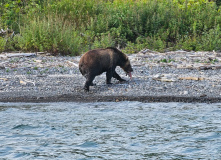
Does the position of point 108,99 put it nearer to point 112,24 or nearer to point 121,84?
point 121,84

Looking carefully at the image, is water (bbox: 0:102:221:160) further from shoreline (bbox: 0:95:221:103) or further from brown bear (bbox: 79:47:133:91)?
brown bear (bbox: 79:47:133:91)

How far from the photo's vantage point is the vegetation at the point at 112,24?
53.3 feet

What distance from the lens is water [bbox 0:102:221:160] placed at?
7.20 m

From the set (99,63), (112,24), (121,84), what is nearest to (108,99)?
(99,63)

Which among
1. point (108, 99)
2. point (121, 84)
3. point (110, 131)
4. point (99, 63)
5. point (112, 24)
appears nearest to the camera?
point (110, 131)

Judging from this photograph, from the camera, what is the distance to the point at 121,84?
11.9 m

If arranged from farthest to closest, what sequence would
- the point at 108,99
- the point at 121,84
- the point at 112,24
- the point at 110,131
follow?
the point at 112,24 < the point at 121,84 < the point at 108,99 < the point at 110,131

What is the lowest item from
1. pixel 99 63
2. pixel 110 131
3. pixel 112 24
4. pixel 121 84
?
pixel 110 131

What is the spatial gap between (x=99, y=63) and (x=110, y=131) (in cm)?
321

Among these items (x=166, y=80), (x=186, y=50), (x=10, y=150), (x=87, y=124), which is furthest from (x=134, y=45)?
(x=10, y=150)

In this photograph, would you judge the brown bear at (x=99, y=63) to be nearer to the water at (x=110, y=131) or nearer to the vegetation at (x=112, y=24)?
the water at (x=110, y=131)

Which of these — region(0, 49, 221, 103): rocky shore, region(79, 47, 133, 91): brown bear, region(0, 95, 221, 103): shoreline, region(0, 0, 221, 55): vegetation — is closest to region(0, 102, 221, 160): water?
region(0, 95, 221, 103): shoreline

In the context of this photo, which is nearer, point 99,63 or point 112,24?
point 99,63

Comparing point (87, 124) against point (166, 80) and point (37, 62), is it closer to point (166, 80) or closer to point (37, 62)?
point (166, 80)
